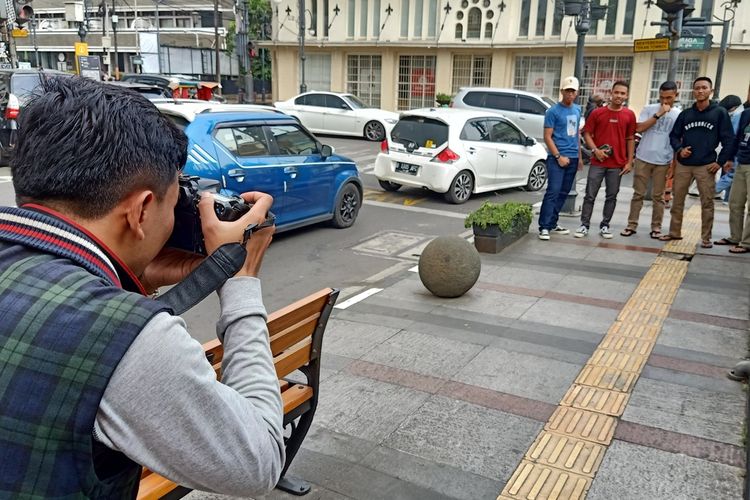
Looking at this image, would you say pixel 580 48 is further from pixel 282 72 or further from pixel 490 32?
pixel 282 72

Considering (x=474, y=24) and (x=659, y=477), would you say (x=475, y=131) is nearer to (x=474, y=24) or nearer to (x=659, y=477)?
(x=659, y=477)

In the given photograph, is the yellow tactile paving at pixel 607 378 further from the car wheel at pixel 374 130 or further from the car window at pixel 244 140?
the car wheel at pixel 374 130

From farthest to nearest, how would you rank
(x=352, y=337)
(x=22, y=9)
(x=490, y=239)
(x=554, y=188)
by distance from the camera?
1. (x=22, y=9)
2. (x=554, y=188)
3. (x=490, y=239)
4. (x=352, y=337)

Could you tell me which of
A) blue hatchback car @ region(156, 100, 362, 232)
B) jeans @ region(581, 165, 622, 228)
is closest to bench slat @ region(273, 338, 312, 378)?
blue hatchback car @ region(156, 100, 362, 232)

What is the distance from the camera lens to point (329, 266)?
795 cm

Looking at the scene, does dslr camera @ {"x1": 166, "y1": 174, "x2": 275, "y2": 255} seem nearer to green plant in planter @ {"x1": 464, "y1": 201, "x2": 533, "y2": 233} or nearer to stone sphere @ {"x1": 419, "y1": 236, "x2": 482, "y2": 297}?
stone sphere @ {"x1": 419, "y1": 236, "x2": 482, "y2": 297}

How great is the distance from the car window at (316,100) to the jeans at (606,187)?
15.5 m

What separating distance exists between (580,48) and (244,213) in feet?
38.5

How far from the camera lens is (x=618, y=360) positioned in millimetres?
4781

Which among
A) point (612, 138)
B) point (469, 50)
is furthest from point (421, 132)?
point (469, 50)

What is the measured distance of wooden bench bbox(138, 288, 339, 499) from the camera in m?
2.88

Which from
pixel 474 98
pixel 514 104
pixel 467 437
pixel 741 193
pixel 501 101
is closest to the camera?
pixel 467 437

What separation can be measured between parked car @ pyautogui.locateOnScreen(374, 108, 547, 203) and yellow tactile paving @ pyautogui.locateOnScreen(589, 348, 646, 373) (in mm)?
7090

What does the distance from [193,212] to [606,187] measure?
Answer: 26.2 feet
